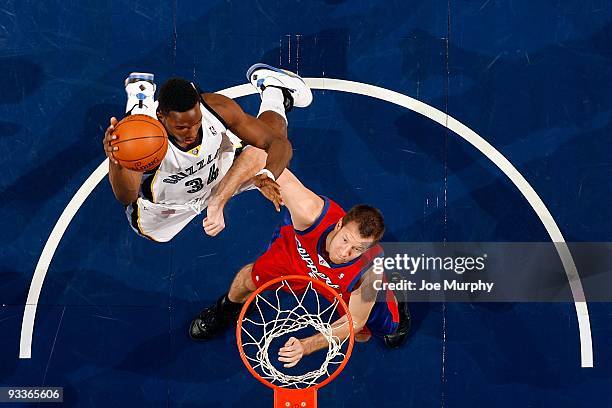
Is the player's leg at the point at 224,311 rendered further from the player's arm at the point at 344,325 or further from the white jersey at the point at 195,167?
the white jersey at the point at 195,167

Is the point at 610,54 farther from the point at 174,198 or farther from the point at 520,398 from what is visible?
the point at 174,198

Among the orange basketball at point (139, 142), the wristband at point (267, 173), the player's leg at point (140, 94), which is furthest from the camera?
the wristband at point (267, 173)

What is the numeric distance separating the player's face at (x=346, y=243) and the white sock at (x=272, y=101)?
1.12m

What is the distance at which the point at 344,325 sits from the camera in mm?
6750

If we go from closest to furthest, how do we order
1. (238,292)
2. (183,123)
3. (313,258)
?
(183,123)
(313,258)
(238,292)

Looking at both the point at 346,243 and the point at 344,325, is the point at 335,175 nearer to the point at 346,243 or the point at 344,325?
the point at 346,243

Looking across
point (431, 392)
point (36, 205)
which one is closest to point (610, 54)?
point (431, 392)

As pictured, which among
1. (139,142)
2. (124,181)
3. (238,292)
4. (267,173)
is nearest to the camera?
(139,142)

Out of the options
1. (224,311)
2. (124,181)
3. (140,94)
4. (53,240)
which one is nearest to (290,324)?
(224,311)

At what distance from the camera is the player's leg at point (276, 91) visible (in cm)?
Result: 680

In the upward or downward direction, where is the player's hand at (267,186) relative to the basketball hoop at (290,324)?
upward

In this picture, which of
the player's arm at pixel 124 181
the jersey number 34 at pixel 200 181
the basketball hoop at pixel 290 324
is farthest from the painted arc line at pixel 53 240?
the basketball hoop at pixel 290 324

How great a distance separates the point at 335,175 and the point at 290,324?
53.7 inches

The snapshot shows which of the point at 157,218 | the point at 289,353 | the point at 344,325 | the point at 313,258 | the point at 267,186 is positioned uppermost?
the point at 267,186
